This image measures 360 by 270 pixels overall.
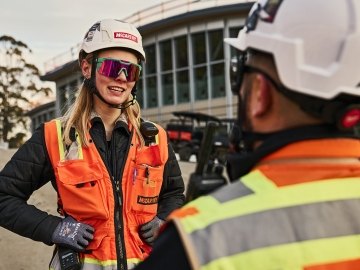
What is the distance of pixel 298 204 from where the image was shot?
49.8 inches

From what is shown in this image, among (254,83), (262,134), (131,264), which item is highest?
(254,83)

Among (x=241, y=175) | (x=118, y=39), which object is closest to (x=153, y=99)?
(x=118, y=39)

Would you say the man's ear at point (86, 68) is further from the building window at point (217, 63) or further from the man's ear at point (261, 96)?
the building window at point (217, 63)

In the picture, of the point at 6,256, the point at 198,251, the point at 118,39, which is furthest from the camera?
the point at 6,256

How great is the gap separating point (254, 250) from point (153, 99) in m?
24.6

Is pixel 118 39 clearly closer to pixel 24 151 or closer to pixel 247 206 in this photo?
pixel 24 151

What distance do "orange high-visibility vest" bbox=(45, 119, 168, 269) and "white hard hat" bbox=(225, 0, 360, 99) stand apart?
1459 mm

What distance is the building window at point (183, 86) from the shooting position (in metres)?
24.3

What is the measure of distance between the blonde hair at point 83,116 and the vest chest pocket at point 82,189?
138 millimetres

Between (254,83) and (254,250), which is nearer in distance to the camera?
(254,250)

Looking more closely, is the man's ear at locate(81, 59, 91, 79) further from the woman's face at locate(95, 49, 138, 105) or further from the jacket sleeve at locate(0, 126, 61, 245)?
the jacket sleeve at locate(0, 126, 61, 245)

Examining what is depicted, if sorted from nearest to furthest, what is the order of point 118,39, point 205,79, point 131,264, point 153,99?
point 131,264 < point 118,39 < point 205,79 < point 153,99

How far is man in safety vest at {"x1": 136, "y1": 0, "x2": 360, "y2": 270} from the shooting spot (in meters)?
1.21

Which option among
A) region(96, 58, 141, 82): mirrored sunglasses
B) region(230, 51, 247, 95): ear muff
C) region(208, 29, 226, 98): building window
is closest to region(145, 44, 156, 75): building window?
region(208, 29, 226, 98): building window
